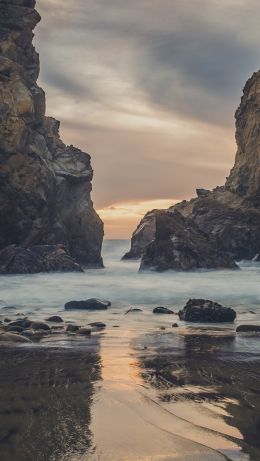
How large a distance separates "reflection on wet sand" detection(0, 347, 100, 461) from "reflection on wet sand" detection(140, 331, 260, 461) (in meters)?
0.82

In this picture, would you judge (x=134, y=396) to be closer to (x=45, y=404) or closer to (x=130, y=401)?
(x=130, y=401)

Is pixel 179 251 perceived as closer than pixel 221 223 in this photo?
Yes

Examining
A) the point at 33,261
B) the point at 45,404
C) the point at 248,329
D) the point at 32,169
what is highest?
the point at 32,169

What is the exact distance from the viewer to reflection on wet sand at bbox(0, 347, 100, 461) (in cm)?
362

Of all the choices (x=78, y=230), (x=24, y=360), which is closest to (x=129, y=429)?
(x=24, y=360)

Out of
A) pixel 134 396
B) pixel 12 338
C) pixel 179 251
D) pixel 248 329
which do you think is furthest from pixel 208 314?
pixel 179 251

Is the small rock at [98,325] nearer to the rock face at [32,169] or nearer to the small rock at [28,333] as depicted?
the small rock at [28,333]

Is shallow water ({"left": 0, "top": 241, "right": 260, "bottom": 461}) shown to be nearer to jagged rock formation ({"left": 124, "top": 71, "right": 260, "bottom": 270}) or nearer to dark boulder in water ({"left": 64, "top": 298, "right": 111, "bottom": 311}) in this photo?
dark boulder in water ({"left": 64, "top": 298, "right": 111, "bottom": 311})

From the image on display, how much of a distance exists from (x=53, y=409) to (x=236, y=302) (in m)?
13.7

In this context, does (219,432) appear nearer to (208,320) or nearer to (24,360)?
(24,360)

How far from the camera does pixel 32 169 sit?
39.7 m

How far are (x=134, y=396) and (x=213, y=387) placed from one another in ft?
3.25

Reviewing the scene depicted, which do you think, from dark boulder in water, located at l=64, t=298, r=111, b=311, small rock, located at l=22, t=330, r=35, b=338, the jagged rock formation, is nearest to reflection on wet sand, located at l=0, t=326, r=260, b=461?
small rock, located at l=22, t=330, r=35, b=338

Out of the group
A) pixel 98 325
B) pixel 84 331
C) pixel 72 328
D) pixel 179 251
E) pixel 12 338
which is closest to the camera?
pixel 12 338
